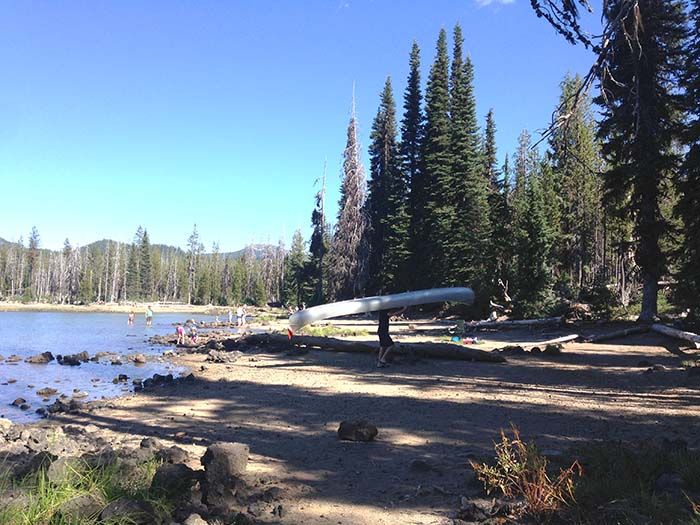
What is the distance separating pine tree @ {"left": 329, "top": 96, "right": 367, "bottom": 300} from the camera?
165 feet

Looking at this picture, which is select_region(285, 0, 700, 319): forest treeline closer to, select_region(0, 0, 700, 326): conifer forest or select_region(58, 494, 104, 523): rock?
select_region(0, 0, 700, 326): conifer forest

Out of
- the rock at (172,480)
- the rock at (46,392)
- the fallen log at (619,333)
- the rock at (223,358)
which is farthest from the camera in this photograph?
the rock at (223,358)

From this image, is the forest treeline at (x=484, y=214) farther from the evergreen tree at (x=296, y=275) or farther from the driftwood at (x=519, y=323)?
the evergreen tree at (x=296, y=275)

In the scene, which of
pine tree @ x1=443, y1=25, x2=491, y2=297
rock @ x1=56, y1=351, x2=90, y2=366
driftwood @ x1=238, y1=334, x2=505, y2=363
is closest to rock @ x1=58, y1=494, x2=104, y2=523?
driftwood @ x1=238, y1=334, x2=505, y2=363

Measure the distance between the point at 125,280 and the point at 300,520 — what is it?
127 m

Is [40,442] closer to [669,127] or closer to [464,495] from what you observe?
[464,495]

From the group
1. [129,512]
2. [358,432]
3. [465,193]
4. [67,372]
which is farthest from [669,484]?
[465,193]

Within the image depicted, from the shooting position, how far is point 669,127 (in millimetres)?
20953

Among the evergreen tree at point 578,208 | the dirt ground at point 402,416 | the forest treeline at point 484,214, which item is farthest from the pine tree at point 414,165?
the dirt ground at point 402,416

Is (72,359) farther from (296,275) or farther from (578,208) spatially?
(296,275)

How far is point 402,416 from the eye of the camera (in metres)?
8.77

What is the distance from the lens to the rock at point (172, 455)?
20.9ft

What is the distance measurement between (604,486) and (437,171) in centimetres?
4534

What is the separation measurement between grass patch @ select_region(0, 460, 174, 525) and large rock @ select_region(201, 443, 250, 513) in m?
0.46
